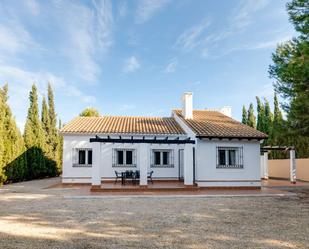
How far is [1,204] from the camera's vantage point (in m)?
10.1

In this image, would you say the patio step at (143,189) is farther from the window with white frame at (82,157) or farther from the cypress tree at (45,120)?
the cypress tree at (45,120)

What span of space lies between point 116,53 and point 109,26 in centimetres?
351

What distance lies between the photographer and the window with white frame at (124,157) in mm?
18500

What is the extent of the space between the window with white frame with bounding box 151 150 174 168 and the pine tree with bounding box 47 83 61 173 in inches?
523

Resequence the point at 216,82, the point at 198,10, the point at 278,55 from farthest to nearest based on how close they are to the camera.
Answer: the point at 216,82 → the point at 198,10 → the point at 278,55

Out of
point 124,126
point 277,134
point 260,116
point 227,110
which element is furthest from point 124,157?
point 260,116

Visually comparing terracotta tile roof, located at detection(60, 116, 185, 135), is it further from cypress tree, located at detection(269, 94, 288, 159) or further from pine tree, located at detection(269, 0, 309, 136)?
pine tree, located at detection(269, 0, 309, 136)

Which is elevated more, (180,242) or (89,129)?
(89,129)

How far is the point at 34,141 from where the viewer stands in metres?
23.3

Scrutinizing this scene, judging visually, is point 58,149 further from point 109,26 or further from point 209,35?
point 209,35

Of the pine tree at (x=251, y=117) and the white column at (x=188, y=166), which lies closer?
the white column at (x=188, y=166)

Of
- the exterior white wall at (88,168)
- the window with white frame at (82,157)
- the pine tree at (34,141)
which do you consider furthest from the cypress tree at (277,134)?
the pine tree at (34,141)

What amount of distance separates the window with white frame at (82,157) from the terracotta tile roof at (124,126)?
4.50 feet

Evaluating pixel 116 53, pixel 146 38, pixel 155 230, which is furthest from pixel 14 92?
pixel 155 230
